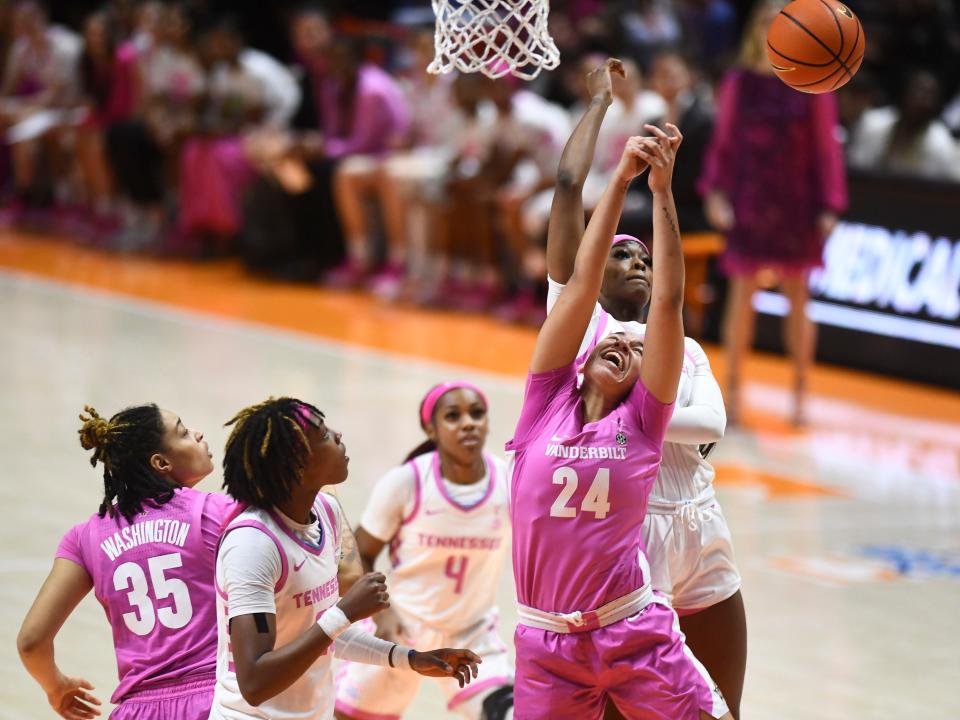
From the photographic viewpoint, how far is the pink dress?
916 cm

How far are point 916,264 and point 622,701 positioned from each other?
766 centimetres

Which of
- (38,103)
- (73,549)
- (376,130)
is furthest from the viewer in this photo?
(38,103)

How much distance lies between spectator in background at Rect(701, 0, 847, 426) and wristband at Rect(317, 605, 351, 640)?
632cm

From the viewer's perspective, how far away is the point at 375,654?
3.64 metres

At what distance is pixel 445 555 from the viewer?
4.82 metres

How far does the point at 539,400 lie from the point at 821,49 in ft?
5.35

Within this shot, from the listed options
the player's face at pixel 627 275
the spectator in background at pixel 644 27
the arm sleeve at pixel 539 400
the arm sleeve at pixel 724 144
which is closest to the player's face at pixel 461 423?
the player's face at pixel 627 275

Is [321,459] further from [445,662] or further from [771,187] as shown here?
[771,187]

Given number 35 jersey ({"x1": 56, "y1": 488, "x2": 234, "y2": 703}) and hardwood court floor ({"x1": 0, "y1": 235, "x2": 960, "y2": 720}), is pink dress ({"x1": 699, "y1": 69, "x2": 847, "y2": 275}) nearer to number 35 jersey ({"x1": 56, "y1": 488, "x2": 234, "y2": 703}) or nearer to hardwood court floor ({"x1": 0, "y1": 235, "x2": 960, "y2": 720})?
hardwood court floor ({"x1": 0, "y1": 235, "x2": 960, "y2": 720})

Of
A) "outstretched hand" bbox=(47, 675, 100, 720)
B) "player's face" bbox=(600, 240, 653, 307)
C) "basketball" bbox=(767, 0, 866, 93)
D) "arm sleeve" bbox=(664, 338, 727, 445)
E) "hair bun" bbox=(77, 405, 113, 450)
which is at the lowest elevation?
"outstretched hand" bbox=(47, 675, 100, 720)

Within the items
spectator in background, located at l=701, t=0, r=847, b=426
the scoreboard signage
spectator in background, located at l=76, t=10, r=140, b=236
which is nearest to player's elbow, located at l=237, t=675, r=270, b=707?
spectator in background, located at l=701, t=0, r=847, b=426

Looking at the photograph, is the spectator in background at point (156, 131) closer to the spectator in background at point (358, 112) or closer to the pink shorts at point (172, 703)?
the spectator in background at point (358, 112)

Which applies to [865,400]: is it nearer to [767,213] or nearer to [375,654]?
[767,213]

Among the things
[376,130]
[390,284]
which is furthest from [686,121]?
[376,130]
